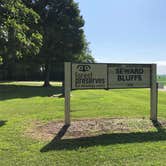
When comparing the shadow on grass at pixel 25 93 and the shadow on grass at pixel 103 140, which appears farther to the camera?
the shadow on grass at pixel 25 93

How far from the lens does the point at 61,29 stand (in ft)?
109

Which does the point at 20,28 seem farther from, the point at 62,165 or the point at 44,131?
the point at 62,165

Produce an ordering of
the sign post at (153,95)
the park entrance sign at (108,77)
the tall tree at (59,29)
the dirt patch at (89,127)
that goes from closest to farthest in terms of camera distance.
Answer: the dirt patch at (89,127)
the park entrance sign at (108,77)
the sign post at (153,95)
the tall tree at (59,29)

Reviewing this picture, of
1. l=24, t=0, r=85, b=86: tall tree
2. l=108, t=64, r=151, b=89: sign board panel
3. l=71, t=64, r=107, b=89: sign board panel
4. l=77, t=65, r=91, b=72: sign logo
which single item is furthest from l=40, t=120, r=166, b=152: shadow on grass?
l=24, t=0, r=85, b=86: tall tree

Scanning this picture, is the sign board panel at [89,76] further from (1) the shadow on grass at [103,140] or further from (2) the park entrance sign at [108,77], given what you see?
(1) the shadow on grass at [103,140]

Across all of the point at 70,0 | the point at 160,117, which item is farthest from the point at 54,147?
the point at 70,0

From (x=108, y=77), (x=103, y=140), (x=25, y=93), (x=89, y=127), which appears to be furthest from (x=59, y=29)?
(x=103, y=140)

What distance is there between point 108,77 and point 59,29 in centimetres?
2454

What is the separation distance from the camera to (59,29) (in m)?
33.2

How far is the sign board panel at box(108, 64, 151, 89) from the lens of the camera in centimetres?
946

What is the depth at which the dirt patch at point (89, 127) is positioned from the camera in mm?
7773

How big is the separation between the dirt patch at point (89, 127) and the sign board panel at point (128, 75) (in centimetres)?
104

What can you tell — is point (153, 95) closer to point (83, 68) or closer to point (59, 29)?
point (83, 68)

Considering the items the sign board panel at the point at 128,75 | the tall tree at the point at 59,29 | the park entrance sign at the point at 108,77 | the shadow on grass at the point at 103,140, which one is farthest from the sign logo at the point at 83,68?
the tall tree at the point at 59,29
